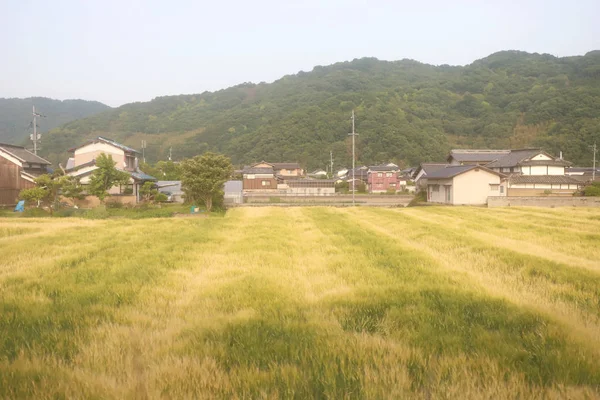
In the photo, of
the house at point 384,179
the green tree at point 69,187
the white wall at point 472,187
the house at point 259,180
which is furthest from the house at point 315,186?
the green tree at point 69,187

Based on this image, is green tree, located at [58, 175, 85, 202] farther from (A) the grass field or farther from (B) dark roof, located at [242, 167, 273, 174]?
(B) dark roof, located at [242, 167, 273, 174]

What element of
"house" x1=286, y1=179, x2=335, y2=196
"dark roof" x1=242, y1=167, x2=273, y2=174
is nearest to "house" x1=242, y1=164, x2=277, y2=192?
"dark roof" x1=242, y1=167, x2=273, y2=174

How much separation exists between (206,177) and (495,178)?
2683 cm

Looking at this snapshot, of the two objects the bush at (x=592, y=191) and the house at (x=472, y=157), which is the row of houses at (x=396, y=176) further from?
the bush at (x=592, y=191)

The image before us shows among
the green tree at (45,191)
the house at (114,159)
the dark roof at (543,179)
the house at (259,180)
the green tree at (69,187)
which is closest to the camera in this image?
the green tree at (45,191)

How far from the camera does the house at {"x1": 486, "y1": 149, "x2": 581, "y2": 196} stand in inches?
1684

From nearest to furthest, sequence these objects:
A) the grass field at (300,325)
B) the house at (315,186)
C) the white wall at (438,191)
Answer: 1. the grass field at (300,325)
2. the white wall at (438,191)
3. the house at (315,186)

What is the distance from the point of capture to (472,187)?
35.1m

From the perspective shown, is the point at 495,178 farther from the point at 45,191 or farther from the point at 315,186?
the point at 45,191

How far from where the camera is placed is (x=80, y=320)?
15.6ft

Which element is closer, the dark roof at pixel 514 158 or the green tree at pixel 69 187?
the green tree at pixel 69 187

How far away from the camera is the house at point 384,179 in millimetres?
65000

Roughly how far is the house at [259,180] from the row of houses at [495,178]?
2308 cm

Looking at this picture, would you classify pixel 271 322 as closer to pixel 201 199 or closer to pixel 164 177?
pixel 201 199
